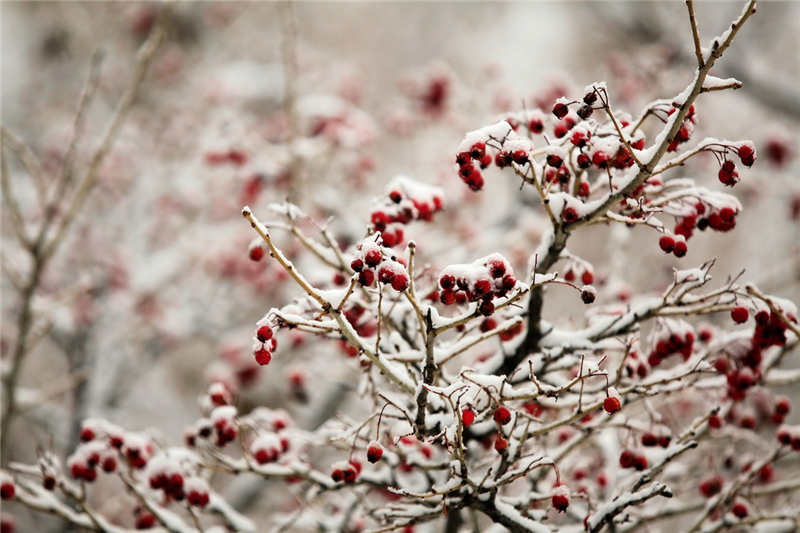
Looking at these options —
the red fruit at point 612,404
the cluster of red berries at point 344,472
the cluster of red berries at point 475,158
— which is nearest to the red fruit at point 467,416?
the red fruit at point 612,404

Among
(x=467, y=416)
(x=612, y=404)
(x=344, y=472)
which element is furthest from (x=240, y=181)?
(x=612, y=404)

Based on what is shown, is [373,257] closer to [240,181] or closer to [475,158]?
[475,158]

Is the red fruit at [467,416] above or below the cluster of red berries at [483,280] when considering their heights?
below

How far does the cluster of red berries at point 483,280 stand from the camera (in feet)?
5.99

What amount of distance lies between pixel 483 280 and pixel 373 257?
32cm

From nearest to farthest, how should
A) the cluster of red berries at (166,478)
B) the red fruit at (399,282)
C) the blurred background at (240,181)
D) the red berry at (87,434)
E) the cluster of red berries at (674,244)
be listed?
the red fruit at (399,282)
the cluster of red berries at (674,244)
the cluster of red berries at (166,478)
the red berry at (87,434)
the blurred background at (240,181)

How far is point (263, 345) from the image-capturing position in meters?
1.90

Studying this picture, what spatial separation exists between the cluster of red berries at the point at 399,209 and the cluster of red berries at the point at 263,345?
2.21ft

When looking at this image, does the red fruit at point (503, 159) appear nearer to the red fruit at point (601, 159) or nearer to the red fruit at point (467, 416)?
the red fruit at point (601, 159)

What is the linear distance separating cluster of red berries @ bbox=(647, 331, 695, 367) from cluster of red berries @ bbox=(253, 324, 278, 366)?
1442 mm

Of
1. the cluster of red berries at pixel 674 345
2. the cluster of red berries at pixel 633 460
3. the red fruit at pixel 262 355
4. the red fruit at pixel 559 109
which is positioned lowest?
the red fruit at pixel 262 355

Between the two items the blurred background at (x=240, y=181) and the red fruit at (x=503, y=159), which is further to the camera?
the blurred background at (x=240, y=181)

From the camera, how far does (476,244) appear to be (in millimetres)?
5133

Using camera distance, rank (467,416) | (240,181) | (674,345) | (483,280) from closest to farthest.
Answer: (483,280), (467,416), (674,345), (240,181)
